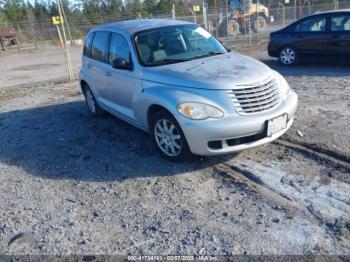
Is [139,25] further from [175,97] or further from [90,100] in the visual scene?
[90,100]

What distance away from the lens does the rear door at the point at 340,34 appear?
932cm

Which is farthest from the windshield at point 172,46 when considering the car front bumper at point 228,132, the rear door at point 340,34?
the rear door at point 340,34

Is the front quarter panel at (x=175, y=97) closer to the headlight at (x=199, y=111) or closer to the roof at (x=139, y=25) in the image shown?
the headlight at (x=199, y=111)

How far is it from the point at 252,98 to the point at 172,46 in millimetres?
1613

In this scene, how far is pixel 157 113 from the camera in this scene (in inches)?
183

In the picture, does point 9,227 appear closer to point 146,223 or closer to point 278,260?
point 146,223

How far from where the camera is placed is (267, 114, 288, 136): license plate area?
4.23 metres

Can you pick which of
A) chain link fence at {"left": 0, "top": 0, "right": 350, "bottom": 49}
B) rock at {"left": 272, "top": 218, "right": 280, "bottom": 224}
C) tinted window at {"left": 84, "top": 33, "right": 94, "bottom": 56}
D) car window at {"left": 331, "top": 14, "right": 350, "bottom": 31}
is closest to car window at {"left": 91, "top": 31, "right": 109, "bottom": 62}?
tinted window at {"left": 84, "top": 33, "right": 94, "bottom": 56}

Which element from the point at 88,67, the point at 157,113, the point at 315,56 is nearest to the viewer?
the point at 157,113

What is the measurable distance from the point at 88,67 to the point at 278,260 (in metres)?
5.05

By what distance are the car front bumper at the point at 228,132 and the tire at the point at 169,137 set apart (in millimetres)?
166

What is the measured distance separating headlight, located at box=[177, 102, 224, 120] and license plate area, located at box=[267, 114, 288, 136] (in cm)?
60

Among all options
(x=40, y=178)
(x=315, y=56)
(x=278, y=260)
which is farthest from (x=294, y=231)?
(x=315, y=56)

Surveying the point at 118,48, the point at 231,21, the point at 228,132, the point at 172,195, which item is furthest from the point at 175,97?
the point at 231,21
